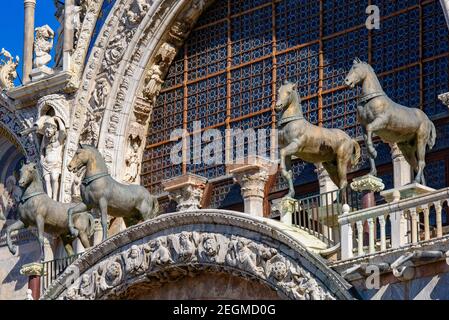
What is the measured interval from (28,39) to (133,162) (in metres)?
3.84

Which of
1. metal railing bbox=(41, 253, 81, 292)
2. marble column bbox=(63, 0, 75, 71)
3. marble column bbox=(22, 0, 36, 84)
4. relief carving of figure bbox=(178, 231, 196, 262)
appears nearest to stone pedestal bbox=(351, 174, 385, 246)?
relief carving of figure bbox=(178, 231, 196, 262)

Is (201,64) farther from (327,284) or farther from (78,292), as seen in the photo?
(327,284)

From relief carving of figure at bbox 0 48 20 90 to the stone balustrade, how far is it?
11272 millimetres

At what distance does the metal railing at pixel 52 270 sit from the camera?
1244 inches

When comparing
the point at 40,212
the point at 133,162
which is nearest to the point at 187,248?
the point at 40,212

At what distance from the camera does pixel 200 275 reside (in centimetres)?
2897

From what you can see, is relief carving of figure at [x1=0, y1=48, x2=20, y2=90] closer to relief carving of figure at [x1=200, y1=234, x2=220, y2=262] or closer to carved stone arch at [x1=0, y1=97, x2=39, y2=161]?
carved stone arch at [x1=0, y1=97, x2=39, y2=161]

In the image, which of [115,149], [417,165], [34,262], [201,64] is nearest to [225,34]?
[201,64]

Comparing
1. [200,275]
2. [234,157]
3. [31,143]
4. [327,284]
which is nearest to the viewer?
[327,284]

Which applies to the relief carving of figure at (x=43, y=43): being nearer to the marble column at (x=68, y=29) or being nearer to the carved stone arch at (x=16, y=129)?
the marble column at (x=68, y=29)

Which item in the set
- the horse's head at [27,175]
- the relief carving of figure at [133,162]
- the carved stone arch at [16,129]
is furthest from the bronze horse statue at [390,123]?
the carved stone arch at [16,129]

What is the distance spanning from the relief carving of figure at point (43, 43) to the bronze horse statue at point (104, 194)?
4865 millimetres

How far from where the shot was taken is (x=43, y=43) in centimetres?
3572
